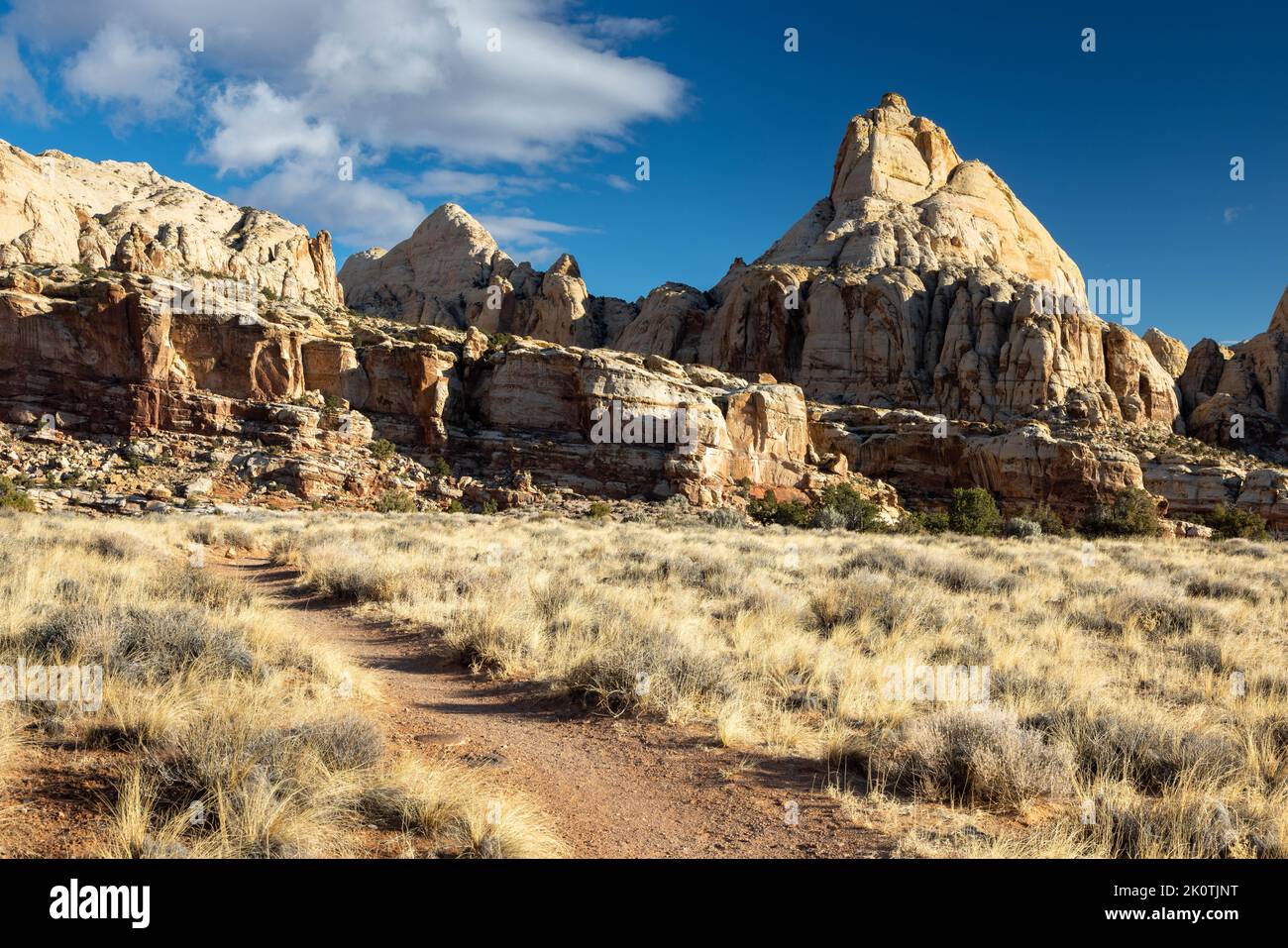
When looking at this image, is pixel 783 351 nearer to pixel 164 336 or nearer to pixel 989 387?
pixel 989 387

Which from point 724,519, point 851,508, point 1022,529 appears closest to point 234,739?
point 724,519

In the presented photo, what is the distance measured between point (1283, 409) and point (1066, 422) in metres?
25.5

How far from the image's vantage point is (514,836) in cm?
384

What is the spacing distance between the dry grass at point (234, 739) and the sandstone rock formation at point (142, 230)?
2231 inches

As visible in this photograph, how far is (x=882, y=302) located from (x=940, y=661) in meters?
68.2

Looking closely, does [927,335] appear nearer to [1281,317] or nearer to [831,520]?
[1281,317]

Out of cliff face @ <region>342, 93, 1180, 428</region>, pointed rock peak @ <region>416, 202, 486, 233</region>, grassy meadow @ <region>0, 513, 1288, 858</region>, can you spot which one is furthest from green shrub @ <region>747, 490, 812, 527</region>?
pointed rock peak @ <region>416, 202, 486, 233</region>

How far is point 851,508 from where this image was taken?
38406mm

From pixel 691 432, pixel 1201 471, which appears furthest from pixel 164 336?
pixel 1201 471

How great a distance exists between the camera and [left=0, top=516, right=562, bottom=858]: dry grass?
374 cm

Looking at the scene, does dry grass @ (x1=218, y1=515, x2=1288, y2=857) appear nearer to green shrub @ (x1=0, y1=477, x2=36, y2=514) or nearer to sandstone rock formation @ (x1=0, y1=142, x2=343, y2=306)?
green shrub @ (x1=0, y1=477, x2=36, y2=514)

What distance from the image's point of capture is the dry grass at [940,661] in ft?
16.2

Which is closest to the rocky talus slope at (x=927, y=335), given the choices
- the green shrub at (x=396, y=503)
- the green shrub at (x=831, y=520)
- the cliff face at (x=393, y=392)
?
the cliff face at (x=393, y=392)

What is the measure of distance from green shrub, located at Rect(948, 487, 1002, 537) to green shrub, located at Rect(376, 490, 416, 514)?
27170 millimetres
